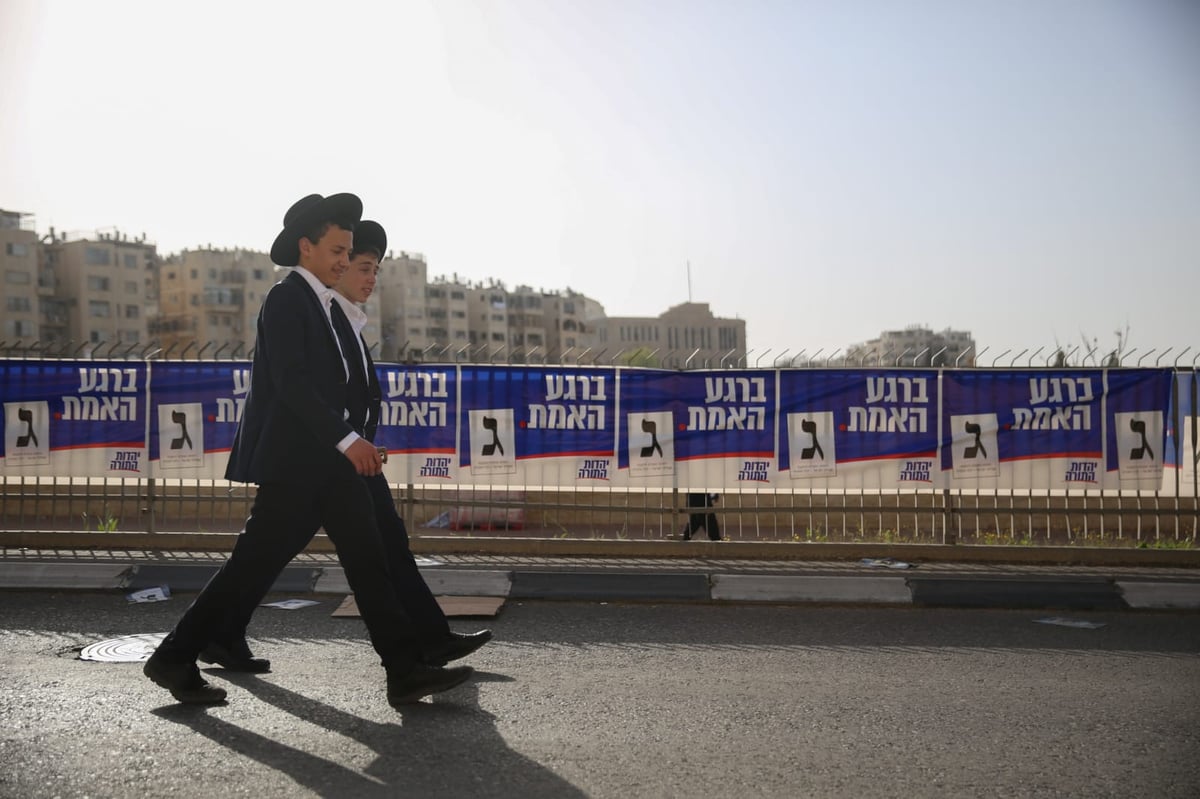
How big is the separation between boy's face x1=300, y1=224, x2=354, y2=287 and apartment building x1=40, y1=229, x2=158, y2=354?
126988mm

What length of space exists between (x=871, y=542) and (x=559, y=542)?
98.9 inches

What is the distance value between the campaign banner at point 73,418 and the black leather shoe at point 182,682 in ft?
18.1

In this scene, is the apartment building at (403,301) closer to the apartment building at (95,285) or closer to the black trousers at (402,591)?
the apartment building at (95,285)

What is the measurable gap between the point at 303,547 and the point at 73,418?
5.96 m

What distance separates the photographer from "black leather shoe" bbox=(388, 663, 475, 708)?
4.46 meters

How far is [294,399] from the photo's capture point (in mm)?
4551

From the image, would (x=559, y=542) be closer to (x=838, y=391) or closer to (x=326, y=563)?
(x=326, y=563)

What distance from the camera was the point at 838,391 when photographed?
31.1 ft

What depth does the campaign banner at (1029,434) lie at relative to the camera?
9.33 m

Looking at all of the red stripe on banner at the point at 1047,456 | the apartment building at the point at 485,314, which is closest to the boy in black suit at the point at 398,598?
the red stripe on banner at the point at 1047,456

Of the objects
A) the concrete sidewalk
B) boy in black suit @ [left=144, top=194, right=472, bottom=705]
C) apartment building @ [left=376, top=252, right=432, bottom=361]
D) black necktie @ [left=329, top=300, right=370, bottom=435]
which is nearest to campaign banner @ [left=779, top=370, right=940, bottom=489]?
the concrete sidewalk

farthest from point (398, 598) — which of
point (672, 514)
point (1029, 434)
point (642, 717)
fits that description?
point (1029, 434)

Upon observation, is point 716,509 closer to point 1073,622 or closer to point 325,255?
point 1073,622

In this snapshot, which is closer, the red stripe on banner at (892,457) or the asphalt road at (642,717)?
the asphalt road at (642,717)
